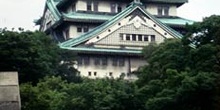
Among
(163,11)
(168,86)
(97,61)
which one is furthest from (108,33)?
(168,86)

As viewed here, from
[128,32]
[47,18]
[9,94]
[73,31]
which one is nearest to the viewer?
[9,94]

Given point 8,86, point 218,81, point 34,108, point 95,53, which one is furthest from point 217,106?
point 95,53

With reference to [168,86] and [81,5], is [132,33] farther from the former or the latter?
[168,86]

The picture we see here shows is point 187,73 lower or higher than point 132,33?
lower

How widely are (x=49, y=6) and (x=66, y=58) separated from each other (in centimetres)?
1690

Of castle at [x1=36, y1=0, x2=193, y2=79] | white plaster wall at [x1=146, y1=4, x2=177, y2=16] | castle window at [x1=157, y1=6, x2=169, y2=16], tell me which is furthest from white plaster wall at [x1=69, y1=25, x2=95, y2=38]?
castle window at [x1=157, y1=6, x2=169, y2=16]

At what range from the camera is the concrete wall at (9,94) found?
6.49 meters

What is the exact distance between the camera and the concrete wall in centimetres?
649

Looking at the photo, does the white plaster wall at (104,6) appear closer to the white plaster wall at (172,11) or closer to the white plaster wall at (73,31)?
the white plaster wall at (73,31)

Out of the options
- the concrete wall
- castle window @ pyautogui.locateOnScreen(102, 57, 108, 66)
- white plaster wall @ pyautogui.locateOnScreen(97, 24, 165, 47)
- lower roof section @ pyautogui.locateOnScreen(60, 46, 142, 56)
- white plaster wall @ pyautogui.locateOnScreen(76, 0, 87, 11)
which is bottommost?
castle window @ pyautogui.locateOnScreen(102, 57, 108, 66)

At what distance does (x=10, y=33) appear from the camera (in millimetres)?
33156

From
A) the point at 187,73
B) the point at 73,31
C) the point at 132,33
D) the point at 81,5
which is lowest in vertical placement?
the point at 187,73

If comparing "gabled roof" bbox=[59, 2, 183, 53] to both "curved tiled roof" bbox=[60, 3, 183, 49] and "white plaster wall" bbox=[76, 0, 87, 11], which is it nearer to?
"curved tiled roof" bbox=[60, 3, 183, 49]

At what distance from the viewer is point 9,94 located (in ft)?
21.6
